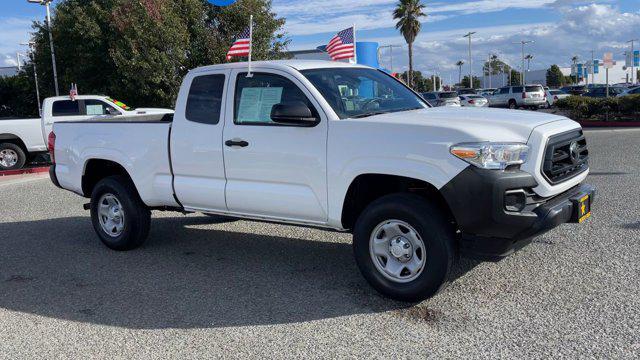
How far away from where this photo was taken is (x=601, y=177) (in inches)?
405

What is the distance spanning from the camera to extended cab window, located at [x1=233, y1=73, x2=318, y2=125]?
17.7 ft

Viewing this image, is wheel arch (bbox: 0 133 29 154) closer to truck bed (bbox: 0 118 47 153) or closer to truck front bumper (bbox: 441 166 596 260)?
truck bed (bbox: 0 118 47 153)

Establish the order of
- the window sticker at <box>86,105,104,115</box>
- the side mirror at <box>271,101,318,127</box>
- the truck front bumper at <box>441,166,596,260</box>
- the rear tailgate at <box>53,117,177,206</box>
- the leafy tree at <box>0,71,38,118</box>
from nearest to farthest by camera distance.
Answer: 1. the truck front bumper at <box>441,166,596,260</box>
2. the side mirror at <box>271,101,318,127</box>
3. the rear tailgate at <box>53,117,177,206</box>
4. the window sticker at <box>86,105,104,115</box>
5. the leafy tree at <box>0,71,38,118</box>

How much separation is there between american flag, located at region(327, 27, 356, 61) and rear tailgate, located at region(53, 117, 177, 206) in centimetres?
868

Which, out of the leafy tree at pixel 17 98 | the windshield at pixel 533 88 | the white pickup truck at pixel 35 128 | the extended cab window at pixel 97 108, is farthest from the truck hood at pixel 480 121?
the windshield at pixel 533 88

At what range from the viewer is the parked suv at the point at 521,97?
38000 millimetres

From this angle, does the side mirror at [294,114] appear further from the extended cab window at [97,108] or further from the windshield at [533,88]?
the windshield at [533,88]

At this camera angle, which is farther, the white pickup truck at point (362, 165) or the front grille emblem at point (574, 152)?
the front grille emblem at point (574, 152)

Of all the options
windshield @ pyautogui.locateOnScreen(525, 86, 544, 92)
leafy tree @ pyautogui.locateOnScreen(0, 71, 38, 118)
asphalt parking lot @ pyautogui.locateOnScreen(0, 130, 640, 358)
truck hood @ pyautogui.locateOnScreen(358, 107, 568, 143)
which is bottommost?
asphalt parking lot @ pyautogui.locateOnScreen(0, 130, 640, 358)

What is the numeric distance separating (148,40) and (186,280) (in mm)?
18038

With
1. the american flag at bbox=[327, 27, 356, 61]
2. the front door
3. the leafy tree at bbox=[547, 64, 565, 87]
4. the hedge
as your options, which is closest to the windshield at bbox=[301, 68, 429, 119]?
the front door

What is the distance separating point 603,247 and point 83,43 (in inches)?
934

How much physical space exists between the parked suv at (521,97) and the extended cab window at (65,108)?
1164 inches

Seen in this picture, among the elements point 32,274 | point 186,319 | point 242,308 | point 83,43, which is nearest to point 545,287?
point 242,308
